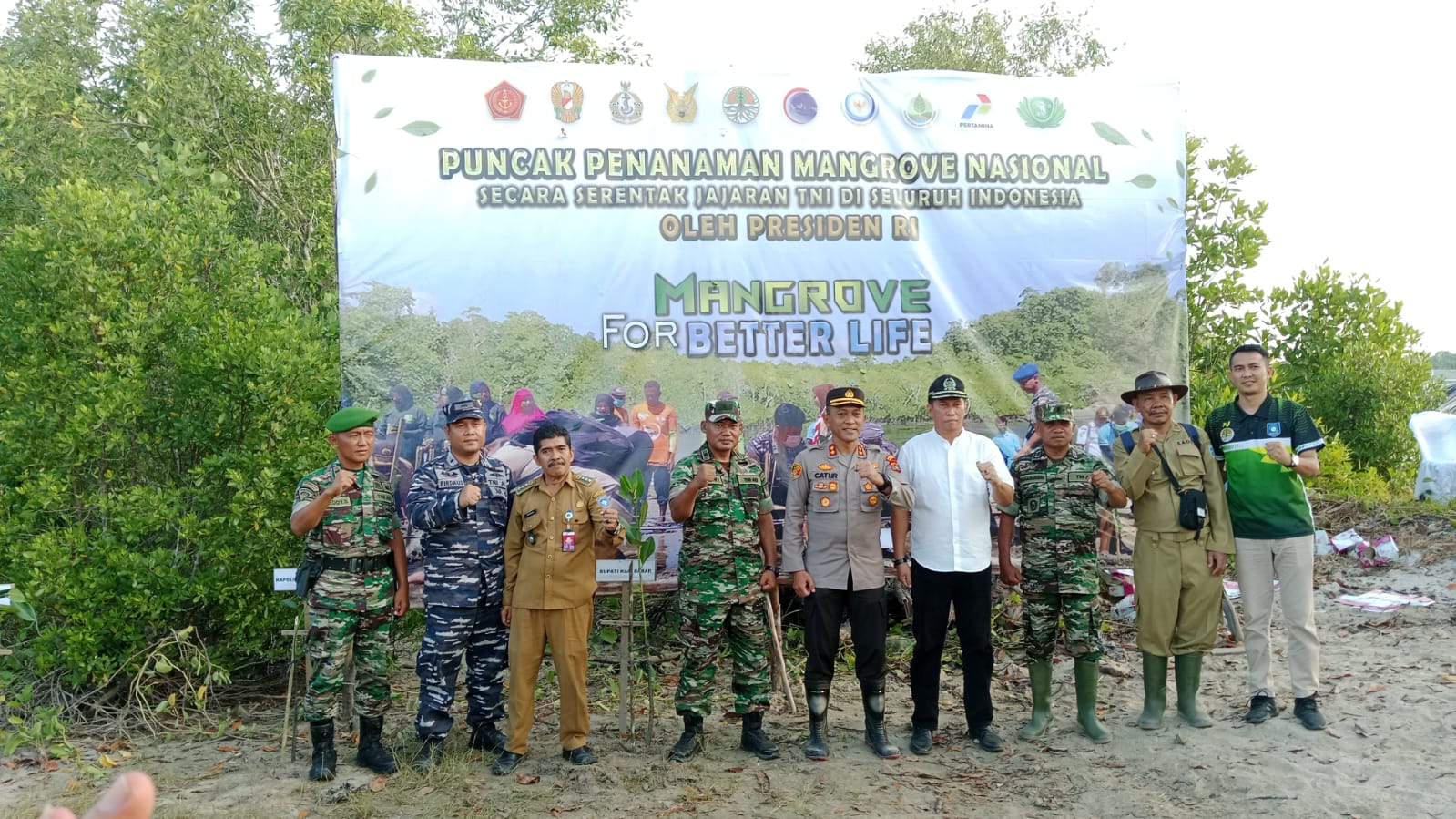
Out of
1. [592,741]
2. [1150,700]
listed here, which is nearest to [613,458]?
[592,741]

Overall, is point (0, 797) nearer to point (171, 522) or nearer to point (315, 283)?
point (171, 522)

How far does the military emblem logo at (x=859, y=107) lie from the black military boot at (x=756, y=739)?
346 centimetres

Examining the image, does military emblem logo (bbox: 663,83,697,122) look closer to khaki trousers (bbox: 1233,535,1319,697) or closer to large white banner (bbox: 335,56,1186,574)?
large white banner (bbox: 335,56,1186,574)

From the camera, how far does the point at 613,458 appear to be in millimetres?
5898

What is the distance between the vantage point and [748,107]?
5977 mm

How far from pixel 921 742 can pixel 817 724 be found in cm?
50

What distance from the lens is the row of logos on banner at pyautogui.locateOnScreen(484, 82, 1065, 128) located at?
229 inches

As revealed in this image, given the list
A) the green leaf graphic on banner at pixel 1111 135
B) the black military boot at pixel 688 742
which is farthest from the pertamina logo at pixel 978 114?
the black military boot at pixel 688 742

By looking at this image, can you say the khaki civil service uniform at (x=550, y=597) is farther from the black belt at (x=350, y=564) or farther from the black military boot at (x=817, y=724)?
the black military boot at (x=817, y=724)

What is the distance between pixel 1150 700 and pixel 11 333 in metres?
6.05

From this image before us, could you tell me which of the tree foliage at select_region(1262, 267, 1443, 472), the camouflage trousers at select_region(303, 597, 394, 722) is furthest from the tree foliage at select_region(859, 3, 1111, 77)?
the camouflage trousers at select_region(303, 597, 394, 722)

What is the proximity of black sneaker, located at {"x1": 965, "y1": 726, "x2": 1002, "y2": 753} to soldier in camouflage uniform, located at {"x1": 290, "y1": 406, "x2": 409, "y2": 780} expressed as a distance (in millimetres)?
2720

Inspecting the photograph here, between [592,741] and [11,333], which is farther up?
[11,333]

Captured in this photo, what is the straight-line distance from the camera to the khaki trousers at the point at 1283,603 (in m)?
4.84
